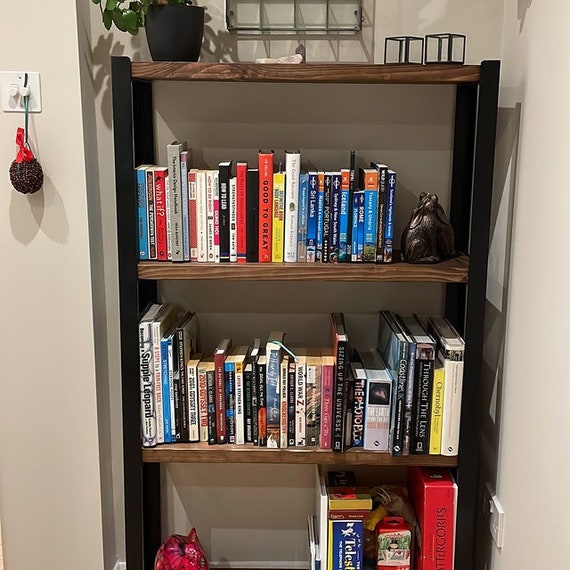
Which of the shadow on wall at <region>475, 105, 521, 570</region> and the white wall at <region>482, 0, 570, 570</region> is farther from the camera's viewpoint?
the shadow on wall at <region>475, 105, 521, 570</region>

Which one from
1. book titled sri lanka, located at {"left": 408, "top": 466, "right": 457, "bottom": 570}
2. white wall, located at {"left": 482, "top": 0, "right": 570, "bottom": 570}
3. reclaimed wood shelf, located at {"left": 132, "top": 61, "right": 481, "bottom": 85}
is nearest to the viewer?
white wall, located at {"left": 482, "top": 0, "right": 570, "bottom": 570}

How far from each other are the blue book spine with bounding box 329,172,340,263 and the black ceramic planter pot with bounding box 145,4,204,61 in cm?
44

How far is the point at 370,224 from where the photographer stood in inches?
72.3

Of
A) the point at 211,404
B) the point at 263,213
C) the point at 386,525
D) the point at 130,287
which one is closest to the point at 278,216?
the point at 263,213

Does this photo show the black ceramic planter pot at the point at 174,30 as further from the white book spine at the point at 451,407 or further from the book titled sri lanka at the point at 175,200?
the white book spine at the point at 451,407

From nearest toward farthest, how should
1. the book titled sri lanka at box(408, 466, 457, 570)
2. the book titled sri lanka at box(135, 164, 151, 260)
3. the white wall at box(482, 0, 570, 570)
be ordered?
the white wall at box(482, 0, 570, 570) → the book titled sri lanka at box(135, 164, 151, 260) → the book titled sri lanka at box(408, 466, 457, 570)

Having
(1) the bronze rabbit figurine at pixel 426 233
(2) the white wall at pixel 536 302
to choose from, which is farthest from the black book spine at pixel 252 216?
(2) the white wall at pixel 536 302

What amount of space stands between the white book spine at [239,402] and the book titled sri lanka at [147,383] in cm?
20

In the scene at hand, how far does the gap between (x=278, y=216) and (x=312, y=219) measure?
79 millimetres

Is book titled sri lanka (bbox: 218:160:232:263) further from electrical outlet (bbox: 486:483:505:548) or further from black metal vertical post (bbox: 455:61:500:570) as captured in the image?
electrical outlet (bbox: 486:483:505:548)

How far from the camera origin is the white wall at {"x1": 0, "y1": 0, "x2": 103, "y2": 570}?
189 centimetres

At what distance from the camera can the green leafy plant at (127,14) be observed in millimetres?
1792

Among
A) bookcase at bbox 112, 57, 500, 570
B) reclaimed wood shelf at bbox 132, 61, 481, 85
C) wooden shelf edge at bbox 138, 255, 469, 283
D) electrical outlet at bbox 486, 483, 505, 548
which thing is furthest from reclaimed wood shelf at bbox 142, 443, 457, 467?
reclaimed wood shelf at bbox 132, 61, 481, 85

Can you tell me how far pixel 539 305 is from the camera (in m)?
1.63
